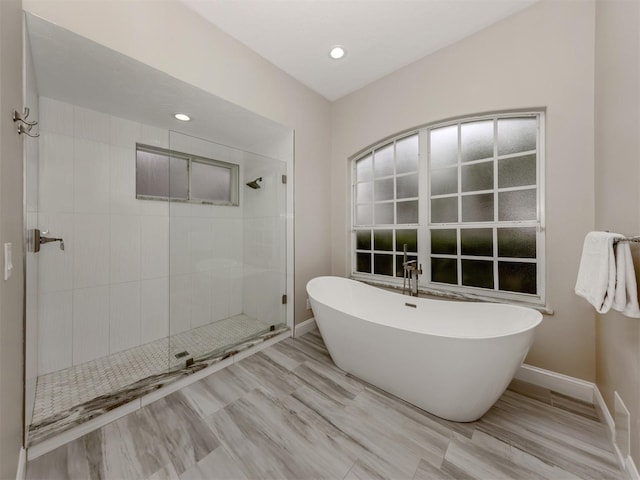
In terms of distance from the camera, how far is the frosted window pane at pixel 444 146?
7.13 feet

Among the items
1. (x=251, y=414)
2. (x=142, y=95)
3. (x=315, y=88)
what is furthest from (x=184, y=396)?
(x=315, y=88)

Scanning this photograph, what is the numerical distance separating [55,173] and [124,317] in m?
1.37

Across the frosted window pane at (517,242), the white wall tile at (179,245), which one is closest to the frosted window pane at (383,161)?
the frosted window pane at (517,242)

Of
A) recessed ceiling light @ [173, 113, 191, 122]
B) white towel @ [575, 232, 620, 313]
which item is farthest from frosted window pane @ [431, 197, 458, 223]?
recessed ceiling light @ [173, 113, 191, 122]

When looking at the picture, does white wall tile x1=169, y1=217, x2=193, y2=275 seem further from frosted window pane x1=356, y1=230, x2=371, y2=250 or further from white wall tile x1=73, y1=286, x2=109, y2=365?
frosted window pane x1=356, y1=230, x2=371, y2=250

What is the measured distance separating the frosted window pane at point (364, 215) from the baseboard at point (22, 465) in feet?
9.46

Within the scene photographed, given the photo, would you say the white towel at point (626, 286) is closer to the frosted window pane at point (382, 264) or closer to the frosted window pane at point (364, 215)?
the frosted window pane at point (382, 264)

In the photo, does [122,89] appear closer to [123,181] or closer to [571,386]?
[123,181]

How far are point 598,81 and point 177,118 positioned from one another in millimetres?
3243

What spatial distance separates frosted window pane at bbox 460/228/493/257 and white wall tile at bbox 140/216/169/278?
3023mm

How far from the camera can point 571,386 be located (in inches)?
63.6

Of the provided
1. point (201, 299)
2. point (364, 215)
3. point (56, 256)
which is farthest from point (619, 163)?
point (56, 256)

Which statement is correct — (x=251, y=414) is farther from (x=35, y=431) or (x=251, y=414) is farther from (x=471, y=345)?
(x=471, y=345)

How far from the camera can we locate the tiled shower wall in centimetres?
190
